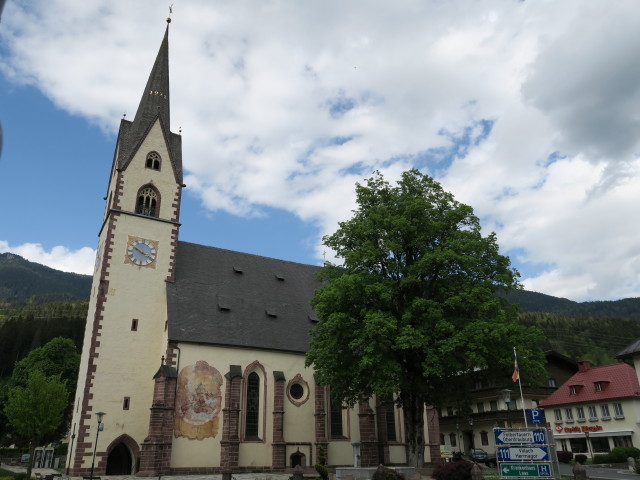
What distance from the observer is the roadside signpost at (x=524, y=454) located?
60.3 feet

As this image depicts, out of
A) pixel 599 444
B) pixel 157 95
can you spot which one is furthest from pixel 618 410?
pixel 157 95

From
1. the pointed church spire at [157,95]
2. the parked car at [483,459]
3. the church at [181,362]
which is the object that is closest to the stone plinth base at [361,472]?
the church at [181,362]

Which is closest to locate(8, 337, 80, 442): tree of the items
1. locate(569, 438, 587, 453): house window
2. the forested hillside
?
locate(569, 438, 587, 453): house window

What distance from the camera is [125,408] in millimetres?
31406

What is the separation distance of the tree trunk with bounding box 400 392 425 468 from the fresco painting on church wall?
41.1ft

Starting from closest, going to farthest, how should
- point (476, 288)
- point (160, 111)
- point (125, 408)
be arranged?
point (476, 288)
point (125, 408)
point (160, 111)

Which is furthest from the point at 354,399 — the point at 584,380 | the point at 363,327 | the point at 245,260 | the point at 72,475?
the point at 584,380

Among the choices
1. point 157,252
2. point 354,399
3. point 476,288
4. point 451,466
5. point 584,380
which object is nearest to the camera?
point 451,466

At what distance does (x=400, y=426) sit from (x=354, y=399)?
40.6 ft

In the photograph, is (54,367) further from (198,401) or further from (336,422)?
(336,422)

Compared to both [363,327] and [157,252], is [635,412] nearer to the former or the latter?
[363,327]

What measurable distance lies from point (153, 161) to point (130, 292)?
33.4ft

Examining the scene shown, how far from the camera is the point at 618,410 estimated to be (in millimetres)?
42438

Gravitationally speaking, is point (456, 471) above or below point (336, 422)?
below
